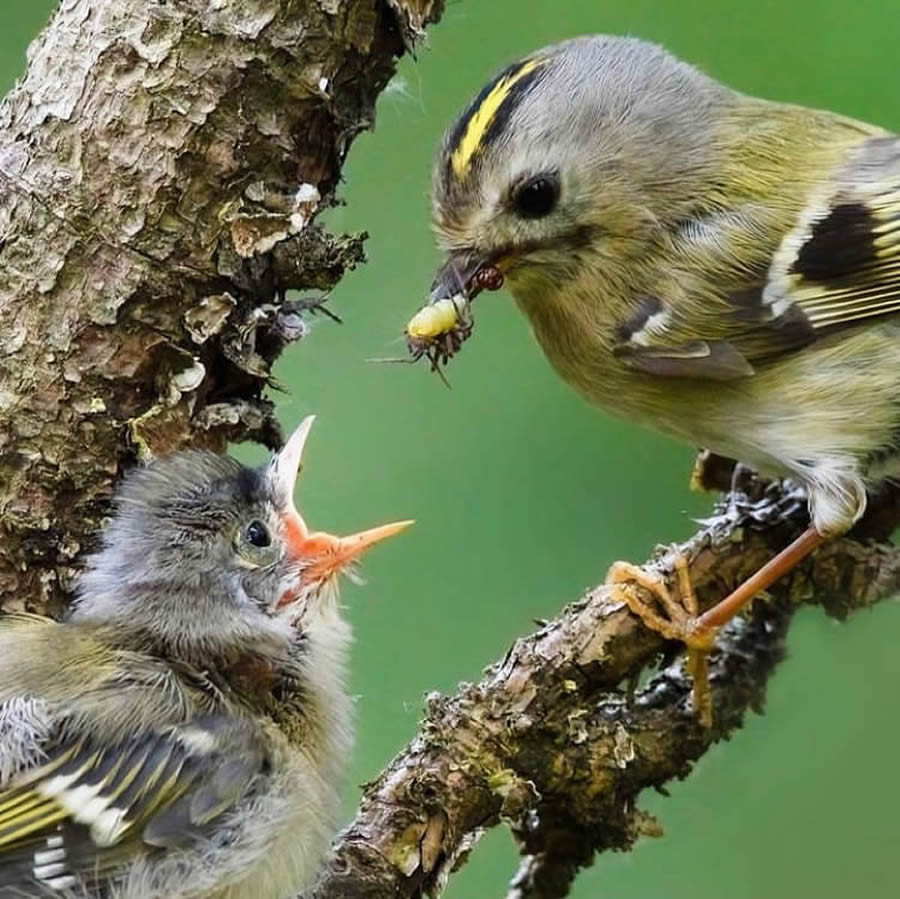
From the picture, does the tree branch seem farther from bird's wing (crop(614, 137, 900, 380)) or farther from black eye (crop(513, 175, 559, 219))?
black eye (crop(513, 175, 559, 219))

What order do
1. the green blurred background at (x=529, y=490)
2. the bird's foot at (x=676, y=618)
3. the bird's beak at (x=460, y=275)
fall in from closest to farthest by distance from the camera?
1. the bird's foot at (x=676, y=618)
2. the bird's beak at (x=460, y=275)
3. the green blurred background at (x=529, y=490)

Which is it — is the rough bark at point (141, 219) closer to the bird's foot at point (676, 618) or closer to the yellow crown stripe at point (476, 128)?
the yellow crown stripe at point (476, 128)

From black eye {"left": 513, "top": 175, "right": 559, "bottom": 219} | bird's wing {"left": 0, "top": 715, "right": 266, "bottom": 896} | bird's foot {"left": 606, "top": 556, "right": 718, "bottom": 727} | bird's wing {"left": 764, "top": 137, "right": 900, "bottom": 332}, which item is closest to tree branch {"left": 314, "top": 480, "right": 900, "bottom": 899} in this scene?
bird's foot {"left": 606, "top": 556, "right": 718, "bottom": 727}

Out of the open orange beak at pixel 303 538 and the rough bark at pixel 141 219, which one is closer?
the rough bark at pixel 141 219

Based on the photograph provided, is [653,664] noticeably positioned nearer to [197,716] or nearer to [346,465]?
[197,716]

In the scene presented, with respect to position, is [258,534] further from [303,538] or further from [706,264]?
[706,264]

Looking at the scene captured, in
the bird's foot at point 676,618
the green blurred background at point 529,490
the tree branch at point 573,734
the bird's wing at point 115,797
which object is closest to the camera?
the bird's wing at point 115,797

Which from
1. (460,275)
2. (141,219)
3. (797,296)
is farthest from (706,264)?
(141,219)

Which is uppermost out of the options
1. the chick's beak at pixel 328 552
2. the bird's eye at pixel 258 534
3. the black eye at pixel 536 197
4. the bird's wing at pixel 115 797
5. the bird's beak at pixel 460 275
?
the black eye at pixel 536 197

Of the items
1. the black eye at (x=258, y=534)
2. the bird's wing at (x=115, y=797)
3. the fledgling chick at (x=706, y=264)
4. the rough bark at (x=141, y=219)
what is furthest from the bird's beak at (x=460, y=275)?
the bird's wing at (x=115, y=797)
